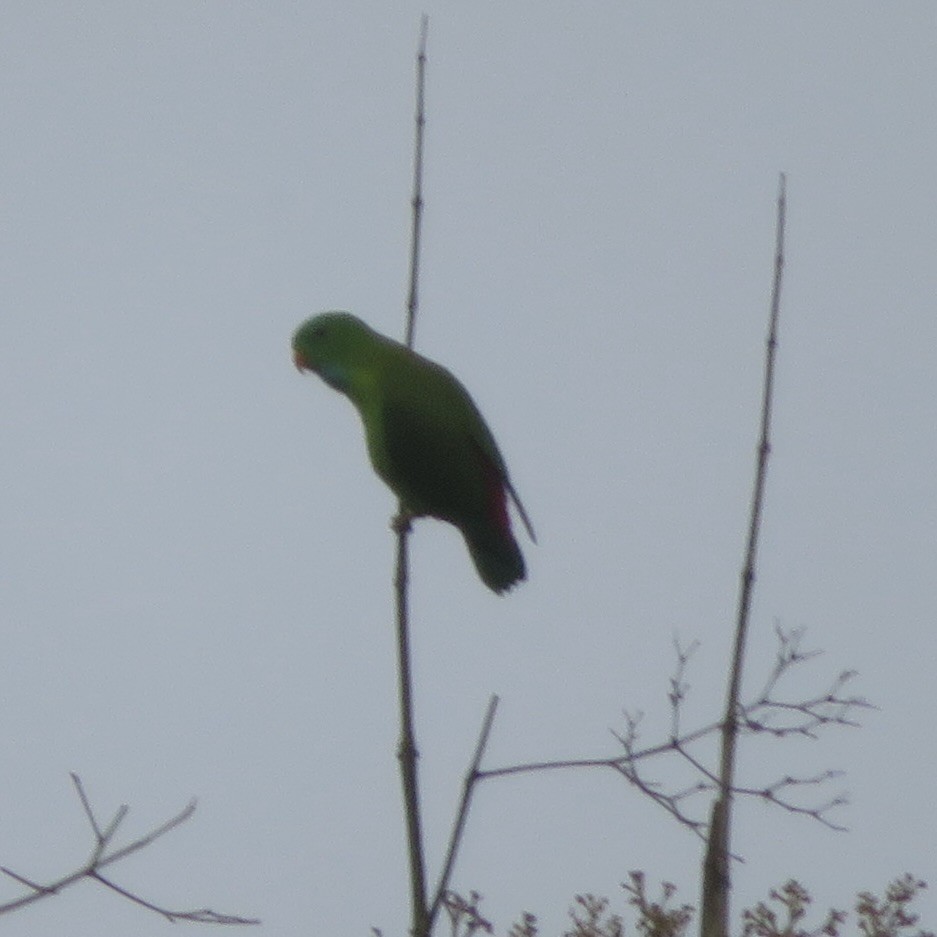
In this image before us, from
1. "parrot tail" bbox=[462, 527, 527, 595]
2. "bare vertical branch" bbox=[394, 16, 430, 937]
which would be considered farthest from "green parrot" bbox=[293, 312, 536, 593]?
"bare vertical branch" bbox=[394, 16, 430, 937]

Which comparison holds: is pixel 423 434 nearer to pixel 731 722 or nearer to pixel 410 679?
pixel 410 679

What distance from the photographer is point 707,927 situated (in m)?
1.55

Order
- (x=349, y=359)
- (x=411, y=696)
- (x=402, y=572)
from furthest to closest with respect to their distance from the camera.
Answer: (x=349, y=359)
(x=402, y=572)
(x=411, y=696)

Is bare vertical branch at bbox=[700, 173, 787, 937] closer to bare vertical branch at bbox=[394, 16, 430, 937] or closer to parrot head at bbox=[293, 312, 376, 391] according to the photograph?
bare vertical branch at bbox=[394, 16, 430, 937]

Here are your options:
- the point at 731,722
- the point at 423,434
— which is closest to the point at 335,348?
the point at 423,434

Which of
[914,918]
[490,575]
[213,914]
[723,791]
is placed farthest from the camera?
[490,575]

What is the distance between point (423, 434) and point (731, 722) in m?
2.50

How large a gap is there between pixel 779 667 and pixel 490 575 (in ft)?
5.22

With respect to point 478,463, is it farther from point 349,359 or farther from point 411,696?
point 411,696

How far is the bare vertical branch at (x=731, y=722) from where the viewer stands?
1604 millimetres

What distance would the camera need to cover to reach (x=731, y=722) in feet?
5.88

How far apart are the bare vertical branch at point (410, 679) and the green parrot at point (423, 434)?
1390 millimetres

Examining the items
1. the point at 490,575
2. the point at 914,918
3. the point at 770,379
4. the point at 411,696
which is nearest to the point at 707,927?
the point at 411,696

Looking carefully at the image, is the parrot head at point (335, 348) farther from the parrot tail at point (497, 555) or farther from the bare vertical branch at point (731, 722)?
the bare vertical branch at point (731, 722)
